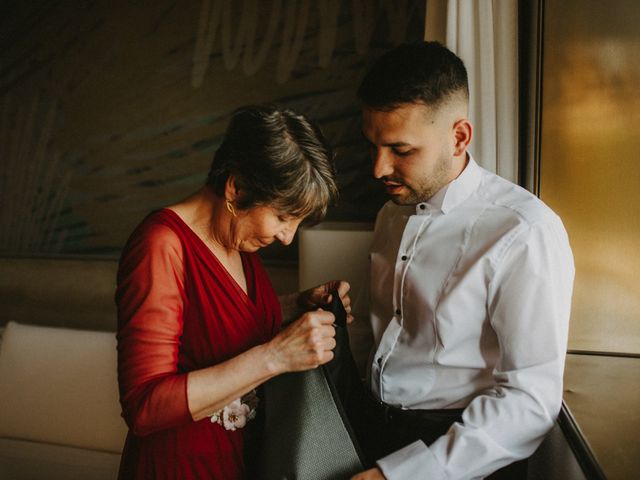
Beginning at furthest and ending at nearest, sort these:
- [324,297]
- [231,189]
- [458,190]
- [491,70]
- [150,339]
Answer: [491,70], [324,297], [458,190], [231,189], [150,339]

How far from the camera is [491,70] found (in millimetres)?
1631

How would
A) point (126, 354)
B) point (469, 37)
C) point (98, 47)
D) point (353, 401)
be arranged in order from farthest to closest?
point (98, 47), point (469, 37), point (353, 401), point (126, 354)

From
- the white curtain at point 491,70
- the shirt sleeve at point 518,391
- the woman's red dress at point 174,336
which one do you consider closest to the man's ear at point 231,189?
the woman's red dress at point 174,336

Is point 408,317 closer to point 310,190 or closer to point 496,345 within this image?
point 496,345

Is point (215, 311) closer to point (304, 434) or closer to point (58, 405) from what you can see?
point (304, 434)

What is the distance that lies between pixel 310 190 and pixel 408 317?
Result: 0.42 meters

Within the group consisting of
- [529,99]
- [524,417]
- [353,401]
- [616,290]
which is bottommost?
[353,401]

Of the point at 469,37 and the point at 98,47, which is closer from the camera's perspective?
the point at 469,37

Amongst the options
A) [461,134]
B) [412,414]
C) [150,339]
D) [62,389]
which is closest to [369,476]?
[412,414]

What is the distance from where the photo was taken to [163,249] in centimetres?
106

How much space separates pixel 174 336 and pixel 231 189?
33cm

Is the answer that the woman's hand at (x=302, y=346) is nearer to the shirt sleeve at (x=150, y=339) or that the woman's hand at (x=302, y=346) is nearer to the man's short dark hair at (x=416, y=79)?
the shirt sleeve at (x=150, y=339)

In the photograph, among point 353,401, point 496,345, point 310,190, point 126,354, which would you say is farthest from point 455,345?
point 126,354

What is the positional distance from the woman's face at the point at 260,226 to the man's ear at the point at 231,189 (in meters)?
0.04
